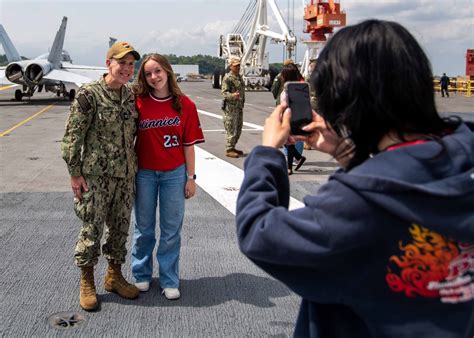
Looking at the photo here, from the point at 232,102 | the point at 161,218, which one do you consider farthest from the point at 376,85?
the point at 232,102

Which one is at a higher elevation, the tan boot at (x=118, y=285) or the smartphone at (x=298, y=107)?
the smartphone at (x=298, y=107)

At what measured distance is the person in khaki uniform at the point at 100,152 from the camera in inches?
144

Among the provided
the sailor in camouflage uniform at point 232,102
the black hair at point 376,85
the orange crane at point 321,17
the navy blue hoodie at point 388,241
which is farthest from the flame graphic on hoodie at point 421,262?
the orange crane at point 321,17

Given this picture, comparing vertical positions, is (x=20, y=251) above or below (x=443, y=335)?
below

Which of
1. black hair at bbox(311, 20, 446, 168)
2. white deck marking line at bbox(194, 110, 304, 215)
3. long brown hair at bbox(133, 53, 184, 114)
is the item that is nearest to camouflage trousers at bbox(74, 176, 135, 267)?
long brown hair at bbox(133, 53, 184, 114)

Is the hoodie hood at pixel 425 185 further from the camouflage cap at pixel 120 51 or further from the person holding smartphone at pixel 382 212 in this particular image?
the camouflage cap at pixel 120 51

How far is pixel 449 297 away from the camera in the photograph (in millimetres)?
1122

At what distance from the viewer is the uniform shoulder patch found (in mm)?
3613

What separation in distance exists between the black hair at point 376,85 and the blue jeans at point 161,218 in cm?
292

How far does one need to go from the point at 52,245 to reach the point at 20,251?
0.31 meters

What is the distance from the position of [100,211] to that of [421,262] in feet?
9.98

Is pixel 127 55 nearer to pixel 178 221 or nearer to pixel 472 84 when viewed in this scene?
pixel 178 221

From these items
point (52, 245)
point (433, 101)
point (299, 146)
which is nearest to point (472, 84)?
point (299, 146)

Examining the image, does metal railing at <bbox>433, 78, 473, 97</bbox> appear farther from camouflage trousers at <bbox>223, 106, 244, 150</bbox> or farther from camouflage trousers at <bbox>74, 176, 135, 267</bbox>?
camouflage trousers at <bbox>74, 176, 135, 267</bbox>
